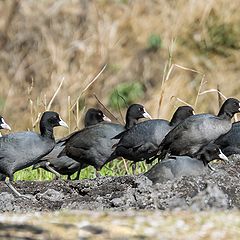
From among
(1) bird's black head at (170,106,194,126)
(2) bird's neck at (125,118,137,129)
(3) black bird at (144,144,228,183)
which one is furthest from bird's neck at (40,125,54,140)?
(3) black bird at (144,144,228,183)

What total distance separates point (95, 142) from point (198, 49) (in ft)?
27.1

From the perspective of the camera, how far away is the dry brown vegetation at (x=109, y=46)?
1920 cm

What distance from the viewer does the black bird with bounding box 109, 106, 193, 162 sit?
1141 centimetres

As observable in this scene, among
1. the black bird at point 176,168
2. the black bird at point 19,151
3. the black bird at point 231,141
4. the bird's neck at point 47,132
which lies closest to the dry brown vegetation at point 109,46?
the black bird at point 231,141

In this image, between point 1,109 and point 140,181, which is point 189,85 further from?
point 140,181

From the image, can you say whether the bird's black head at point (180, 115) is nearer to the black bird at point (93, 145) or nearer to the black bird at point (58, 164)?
the black bird at point (93, 145)

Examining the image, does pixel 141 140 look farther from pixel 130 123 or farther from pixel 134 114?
pixel 134 114

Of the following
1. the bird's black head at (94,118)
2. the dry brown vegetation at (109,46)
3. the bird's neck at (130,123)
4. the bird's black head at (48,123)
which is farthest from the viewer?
the dry brown vegetation at (109,46)

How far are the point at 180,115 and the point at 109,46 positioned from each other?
7.53m

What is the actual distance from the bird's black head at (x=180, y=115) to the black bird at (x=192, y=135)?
2.20ft

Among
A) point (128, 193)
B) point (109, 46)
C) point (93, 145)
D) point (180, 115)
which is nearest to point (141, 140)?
point (93, 145)

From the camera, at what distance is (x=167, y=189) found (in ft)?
29.7

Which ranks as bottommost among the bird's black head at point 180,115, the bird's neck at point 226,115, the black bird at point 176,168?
the bird's black head at point 180,115

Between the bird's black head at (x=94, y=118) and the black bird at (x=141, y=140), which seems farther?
the bird's black head at (x=94, y=118)
